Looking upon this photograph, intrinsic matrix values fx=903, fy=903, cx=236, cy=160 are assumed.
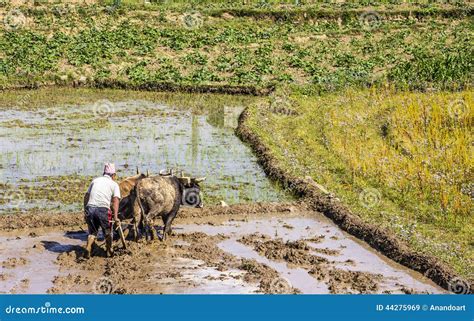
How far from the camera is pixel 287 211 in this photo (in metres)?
15.9

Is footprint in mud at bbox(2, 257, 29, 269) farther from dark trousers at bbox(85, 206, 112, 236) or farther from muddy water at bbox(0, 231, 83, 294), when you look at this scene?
dark trousers at bbox(85, 206, 112, 236)

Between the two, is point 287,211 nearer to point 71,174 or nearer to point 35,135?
point 71,174

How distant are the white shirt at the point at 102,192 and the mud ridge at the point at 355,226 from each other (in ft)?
13.5

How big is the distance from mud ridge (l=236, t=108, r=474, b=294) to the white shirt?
Result: 4103 mm

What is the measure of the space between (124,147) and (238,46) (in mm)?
12983

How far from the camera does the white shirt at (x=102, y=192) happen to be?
41.5 ft

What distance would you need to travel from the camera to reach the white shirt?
12656 millimetres

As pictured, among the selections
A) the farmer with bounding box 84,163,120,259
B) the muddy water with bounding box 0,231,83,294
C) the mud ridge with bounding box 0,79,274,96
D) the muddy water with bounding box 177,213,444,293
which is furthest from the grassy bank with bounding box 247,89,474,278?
the muddy water with bounding box 0,231,83,294

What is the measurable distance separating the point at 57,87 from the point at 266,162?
35.8ft

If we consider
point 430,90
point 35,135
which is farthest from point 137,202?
point 430,90

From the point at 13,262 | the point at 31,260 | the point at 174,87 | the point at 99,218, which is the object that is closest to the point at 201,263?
the point at 99,218

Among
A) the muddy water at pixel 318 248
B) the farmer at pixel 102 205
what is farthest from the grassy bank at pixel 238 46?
the farmer at pixel 102 205

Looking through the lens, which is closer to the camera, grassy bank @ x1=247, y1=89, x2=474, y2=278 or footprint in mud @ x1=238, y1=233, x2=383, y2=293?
footprint in mud @ x1=238, y1=233, x2=383, y2=293

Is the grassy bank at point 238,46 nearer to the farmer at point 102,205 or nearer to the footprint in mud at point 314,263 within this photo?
the footprint in mud at point 314,263
